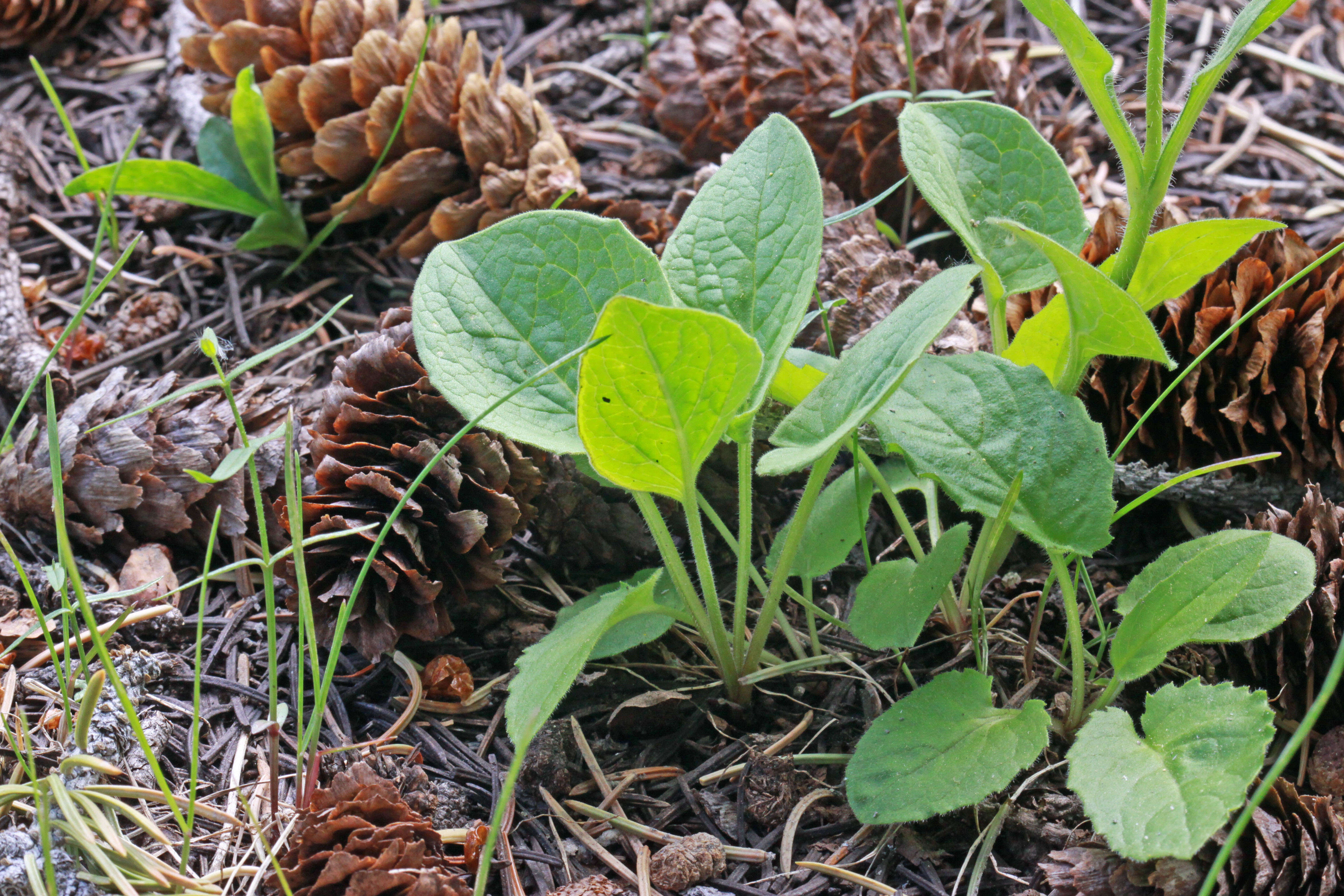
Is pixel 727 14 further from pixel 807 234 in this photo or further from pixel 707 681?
pixel 707 681

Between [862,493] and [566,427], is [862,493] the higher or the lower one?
the lower one

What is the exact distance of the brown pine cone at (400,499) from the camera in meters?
1.15

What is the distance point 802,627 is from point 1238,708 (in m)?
0.51

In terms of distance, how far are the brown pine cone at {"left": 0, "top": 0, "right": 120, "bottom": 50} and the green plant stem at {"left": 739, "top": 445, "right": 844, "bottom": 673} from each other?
1854 millimetres

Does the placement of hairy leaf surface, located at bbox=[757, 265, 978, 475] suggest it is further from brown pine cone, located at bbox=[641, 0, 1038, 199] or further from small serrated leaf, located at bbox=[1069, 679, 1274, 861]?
brown pine cone, located at bbox=[641, 0, 1038, 199]

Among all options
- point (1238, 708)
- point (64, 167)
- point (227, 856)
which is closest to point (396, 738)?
point (227, 856)

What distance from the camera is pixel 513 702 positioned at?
2.92 ft

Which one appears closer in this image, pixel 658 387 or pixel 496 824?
pixel 496 824

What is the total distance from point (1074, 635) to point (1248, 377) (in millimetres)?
443

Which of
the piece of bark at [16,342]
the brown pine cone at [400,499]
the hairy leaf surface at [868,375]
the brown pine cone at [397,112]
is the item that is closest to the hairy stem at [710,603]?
the hairy leaf surface at [868,375]

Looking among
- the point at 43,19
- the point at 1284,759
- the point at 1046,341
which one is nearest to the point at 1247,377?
the point at 1046,341

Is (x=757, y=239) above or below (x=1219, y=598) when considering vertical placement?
above

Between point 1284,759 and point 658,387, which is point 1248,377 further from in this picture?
point 658,387

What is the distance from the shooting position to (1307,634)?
101 centimetres
